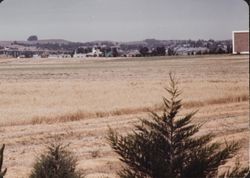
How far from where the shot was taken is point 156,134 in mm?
3434

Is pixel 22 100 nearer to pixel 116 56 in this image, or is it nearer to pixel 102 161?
pixel 102 161

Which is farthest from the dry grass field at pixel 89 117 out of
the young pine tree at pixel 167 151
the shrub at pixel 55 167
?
the young pine tree at pixel 167 151

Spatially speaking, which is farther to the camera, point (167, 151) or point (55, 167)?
point (55, 167)

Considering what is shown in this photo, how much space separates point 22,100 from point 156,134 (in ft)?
106

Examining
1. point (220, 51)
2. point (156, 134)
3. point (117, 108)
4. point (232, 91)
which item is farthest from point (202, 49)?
point (156, 134)

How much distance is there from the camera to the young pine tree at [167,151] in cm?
325

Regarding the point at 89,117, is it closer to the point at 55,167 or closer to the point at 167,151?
the point at 55,167

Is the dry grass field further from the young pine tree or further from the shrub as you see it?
the young pine tree

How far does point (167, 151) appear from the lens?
3357 mm

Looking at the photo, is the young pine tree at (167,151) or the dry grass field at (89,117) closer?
the young pine tree at (167,151)

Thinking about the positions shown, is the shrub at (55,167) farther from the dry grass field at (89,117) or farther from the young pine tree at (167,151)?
the young pine tree at (167,151)

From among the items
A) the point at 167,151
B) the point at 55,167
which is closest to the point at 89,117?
the point at 55,167

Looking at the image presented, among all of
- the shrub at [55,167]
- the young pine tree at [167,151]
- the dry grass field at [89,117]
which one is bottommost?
the dry grass field at [89,117]

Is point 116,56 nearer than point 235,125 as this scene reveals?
No
